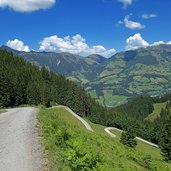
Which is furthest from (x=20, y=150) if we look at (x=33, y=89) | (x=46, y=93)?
(x=46, y=93)

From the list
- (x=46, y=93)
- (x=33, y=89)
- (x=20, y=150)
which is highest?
(x=33, y=89)

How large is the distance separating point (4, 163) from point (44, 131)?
896cm

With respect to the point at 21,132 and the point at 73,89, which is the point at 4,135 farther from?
the point at 73,89

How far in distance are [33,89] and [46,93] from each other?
8851mm

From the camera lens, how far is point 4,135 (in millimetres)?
25891

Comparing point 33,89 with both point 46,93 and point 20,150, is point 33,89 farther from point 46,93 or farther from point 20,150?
point 20,150

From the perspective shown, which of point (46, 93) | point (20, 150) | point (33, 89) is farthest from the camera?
point (46, 93)

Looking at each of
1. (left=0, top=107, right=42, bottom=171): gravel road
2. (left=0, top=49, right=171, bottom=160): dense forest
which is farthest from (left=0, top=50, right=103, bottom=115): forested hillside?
(left=0, top=107, right=42, bottom=171): gravel road

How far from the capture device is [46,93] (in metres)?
139

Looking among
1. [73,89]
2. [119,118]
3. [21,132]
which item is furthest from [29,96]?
[21,132]

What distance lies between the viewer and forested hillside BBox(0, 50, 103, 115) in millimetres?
111881

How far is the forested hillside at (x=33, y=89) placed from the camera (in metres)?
112

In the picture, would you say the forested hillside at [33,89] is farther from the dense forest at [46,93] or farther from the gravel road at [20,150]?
the gravel road at [20,150]

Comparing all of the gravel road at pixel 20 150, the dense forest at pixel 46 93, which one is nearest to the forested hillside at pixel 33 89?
the dense forest at pixel 46 93
